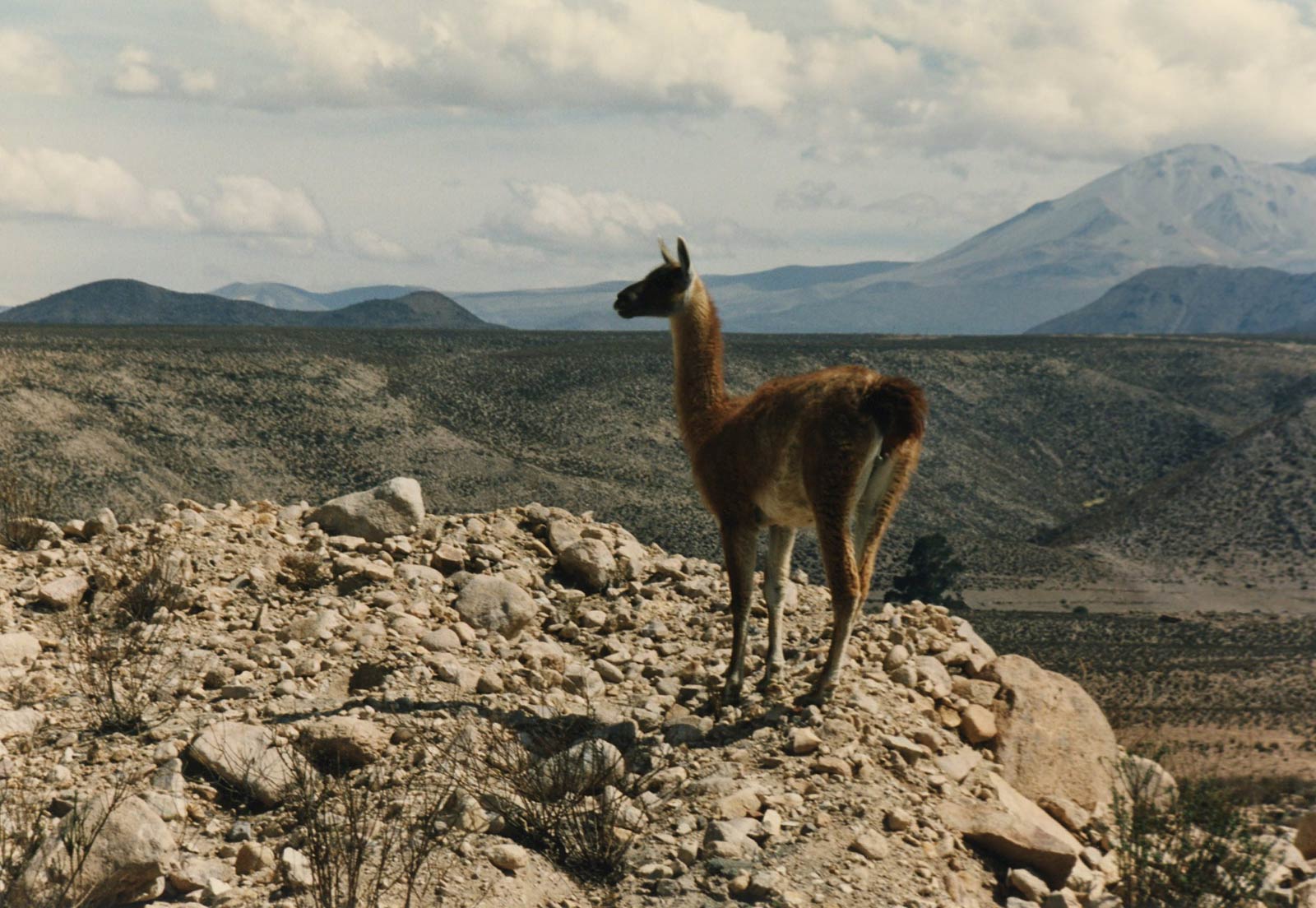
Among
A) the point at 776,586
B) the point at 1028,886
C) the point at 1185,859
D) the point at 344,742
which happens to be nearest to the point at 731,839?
the point at 1028,886

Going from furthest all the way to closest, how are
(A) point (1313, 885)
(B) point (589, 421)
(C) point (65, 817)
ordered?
(B) point (589, 421), (A) point (1313, 885), (C) point (65, 817)

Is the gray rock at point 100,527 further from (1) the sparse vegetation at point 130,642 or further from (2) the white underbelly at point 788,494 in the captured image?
(2) the white underbelly at point 788,494

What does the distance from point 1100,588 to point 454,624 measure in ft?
151

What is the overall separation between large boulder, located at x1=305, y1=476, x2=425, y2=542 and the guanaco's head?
353cm

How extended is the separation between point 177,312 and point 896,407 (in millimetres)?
183375

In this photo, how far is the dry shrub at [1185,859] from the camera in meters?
8.03

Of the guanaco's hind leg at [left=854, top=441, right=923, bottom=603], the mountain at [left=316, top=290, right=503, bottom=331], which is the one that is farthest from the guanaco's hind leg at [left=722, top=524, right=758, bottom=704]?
the mountain at [left=316, top=290, right=503, bottom=331]

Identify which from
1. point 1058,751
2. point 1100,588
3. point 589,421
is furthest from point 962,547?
point 1058,751

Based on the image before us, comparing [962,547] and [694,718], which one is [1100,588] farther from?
[694,718]

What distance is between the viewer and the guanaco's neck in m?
10.1

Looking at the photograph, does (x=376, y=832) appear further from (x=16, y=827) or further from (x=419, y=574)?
(x=419, y=574)

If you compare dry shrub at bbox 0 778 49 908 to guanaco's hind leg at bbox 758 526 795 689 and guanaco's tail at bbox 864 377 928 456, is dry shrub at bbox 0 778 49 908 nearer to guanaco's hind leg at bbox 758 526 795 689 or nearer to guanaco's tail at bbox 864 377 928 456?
guanaco's hind leg at bbox 758 526 795 689

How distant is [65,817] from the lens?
260 inches

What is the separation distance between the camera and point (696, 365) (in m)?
10.1
